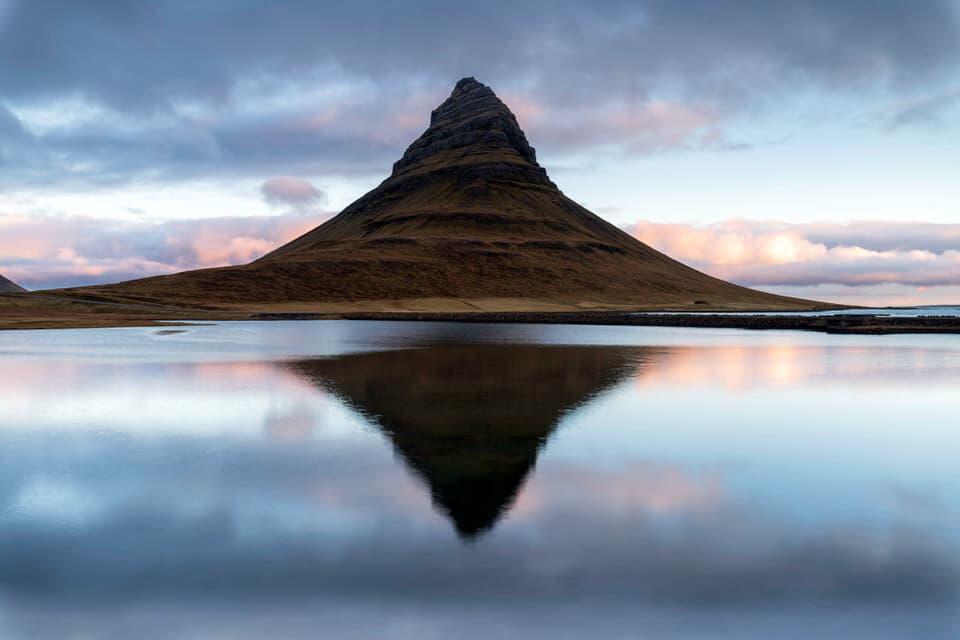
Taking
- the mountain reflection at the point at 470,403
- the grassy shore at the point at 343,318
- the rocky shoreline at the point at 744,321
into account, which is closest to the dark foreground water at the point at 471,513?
the mountain reflection at the point at 470,403

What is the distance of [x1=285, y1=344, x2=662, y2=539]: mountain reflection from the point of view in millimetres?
15477

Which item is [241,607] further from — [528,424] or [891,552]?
[528,424]

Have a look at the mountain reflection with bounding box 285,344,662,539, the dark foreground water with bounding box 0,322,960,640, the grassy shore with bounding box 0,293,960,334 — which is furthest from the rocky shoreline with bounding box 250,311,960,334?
the dark foreground water with bounding box 0,322,960,640

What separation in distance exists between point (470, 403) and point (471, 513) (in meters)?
13.3

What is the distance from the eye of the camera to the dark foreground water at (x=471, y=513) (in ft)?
30.9

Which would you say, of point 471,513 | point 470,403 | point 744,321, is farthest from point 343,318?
point 471,513

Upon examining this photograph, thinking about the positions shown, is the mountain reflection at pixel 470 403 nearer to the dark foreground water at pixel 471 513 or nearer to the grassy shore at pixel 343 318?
the dark foreground water at pixel 471 513

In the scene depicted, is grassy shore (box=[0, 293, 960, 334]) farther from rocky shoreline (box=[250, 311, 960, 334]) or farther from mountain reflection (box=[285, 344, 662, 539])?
mountain reflection (box=[285, 344, 662, 539])

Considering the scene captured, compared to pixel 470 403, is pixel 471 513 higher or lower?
lower

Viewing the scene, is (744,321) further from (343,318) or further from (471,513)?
(471,513)

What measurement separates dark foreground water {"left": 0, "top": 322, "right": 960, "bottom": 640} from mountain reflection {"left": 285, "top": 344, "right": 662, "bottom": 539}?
0.48 feet

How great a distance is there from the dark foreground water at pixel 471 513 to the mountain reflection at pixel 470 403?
15 centimetres

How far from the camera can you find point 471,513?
1340cm

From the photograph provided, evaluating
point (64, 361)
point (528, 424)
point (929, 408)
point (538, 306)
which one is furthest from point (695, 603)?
point (538, 306)
